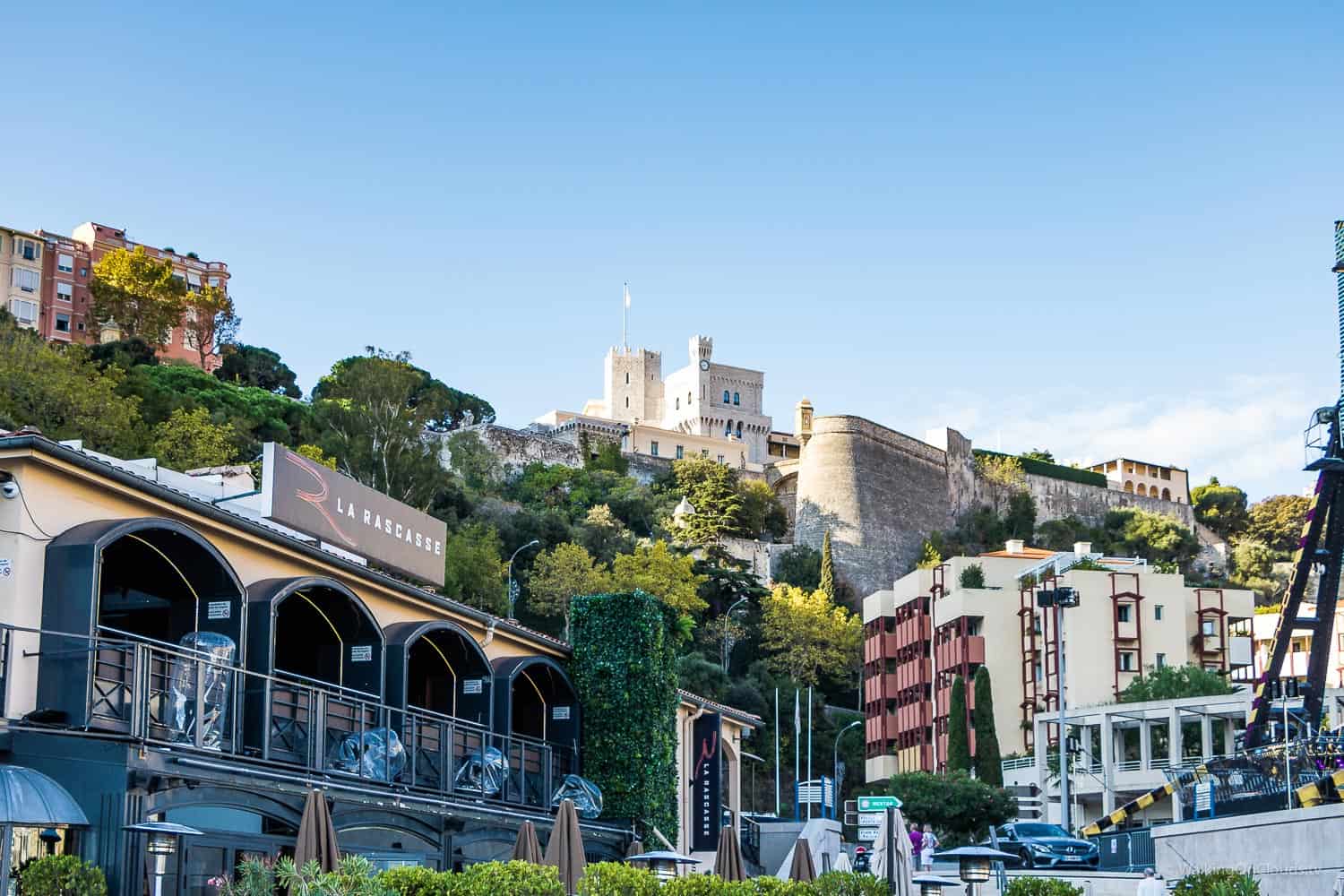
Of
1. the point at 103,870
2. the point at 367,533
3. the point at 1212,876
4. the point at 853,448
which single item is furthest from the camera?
the point at 853,448

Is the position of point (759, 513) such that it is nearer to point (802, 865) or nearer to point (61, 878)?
point (802, 865)

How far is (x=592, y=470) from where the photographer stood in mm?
117125

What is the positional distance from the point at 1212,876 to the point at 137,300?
87044 millimetres

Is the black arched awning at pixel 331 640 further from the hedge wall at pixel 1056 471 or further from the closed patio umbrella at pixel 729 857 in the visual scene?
the hedge wall at pixel 1056 471

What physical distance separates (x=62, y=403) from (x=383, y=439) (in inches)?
526

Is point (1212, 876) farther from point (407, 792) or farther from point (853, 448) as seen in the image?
point (853, 448)

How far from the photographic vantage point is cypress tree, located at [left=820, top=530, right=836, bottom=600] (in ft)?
330

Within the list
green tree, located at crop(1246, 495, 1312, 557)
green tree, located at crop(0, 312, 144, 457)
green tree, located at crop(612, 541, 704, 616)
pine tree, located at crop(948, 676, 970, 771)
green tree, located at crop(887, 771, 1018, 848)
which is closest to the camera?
green tree, located at crop(887, 771, 1018, 848)

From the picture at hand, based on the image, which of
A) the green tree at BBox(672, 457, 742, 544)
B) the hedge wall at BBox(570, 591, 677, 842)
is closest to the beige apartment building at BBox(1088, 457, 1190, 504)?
the green tree at BBox(672, 457, 742, 544)

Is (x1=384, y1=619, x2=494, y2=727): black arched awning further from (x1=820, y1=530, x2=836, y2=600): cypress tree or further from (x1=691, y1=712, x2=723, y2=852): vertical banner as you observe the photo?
(x1=820, y1=530, x2=836, y2=600): cypress tree

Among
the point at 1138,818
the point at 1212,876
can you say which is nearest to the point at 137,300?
the point at 1138,818

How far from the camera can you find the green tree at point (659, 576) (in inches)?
3110

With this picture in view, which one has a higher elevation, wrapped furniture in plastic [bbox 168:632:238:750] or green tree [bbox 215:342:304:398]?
green tree [bbox 215:342:304:398]

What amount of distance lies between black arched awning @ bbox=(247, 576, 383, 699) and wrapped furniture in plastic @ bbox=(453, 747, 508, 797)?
2.30 metres
